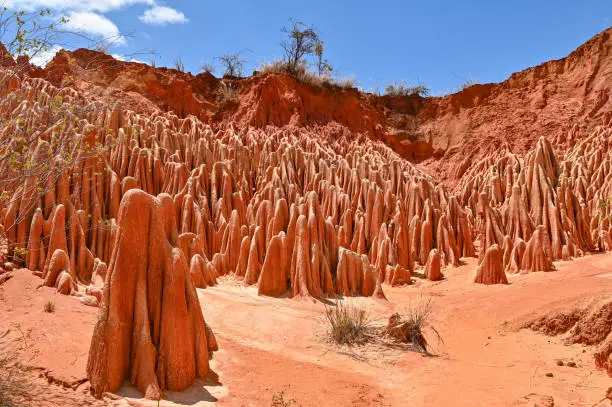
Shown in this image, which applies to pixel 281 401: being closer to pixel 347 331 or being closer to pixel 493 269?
pixel 347 331

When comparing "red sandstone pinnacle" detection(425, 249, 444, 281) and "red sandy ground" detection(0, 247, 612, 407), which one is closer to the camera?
"red sandy ground" detection(0, 247, 612, 407)

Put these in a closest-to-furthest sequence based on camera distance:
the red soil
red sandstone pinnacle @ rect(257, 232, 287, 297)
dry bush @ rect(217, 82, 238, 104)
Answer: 1. the red soil
2. red sandstone pinnacle @ rect(257, 232, 287, 297)
3. dry bush @ rect(217, 82, 238, 104)

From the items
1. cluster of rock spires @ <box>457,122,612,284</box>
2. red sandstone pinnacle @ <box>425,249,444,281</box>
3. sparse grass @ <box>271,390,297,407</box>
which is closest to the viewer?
sparse grass @ <box>271,390,297,407</box>

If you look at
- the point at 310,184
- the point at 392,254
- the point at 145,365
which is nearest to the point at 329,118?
the point at 310,184

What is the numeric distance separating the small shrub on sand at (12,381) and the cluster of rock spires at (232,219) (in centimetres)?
66

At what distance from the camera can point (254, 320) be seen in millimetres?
9016

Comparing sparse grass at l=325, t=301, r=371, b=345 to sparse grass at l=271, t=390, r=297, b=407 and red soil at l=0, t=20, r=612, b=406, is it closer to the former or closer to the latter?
red soil at l=0, t=20, r=612, b=406

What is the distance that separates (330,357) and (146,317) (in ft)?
10.9

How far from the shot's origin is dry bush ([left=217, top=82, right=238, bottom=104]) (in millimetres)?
24969

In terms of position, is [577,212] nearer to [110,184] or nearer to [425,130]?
[425,130]

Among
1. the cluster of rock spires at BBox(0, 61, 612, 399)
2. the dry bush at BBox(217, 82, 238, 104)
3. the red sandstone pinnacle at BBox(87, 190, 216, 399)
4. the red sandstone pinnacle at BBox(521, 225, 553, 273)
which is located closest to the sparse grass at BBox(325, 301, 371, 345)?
the cluster of rock spires at BBox(0, 61, 612, 399)

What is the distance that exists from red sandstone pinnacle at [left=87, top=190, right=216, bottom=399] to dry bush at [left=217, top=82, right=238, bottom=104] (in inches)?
779

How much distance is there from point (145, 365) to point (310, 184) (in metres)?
14.4

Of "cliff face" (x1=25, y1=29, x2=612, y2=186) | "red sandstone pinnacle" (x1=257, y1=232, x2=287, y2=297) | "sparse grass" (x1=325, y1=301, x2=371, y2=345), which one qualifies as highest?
"cliff face" (x1=25, y1=29, x2=612, y2=186)
